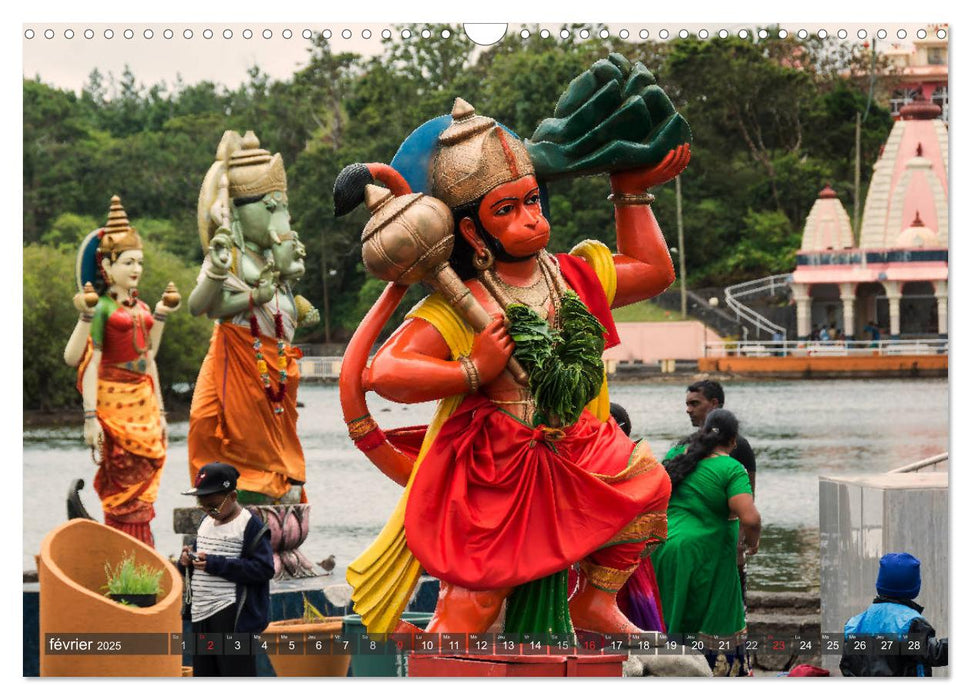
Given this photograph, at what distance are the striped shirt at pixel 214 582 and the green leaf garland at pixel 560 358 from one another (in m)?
1.46

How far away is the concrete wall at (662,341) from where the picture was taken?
938 centimetres

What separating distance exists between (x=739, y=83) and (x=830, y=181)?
5.59 ft

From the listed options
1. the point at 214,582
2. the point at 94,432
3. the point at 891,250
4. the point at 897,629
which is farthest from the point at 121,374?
the point at 897,629

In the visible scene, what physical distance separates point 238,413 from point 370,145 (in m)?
2.32

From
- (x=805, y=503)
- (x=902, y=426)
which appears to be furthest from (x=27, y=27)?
(x=805, y=503)

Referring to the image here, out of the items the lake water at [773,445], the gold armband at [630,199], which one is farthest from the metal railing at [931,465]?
the gold armband at [630,199]

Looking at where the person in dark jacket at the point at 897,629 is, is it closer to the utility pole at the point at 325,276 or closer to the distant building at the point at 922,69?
the distant building at the point at 922,69

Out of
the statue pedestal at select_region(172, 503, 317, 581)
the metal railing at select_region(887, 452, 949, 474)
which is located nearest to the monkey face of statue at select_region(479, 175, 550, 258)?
the metal railing at select_region(887, 452, 949, 474)

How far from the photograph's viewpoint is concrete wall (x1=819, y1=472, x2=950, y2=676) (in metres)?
6.72

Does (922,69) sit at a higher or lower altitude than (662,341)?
higher

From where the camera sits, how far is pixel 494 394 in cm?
584

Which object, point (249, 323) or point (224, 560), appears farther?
point (249, 323)

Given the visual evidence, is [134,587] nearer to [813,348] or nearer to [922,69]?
[922,69]

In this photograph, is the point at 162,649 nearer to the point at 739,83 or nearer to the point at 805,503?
the point at 739,83
